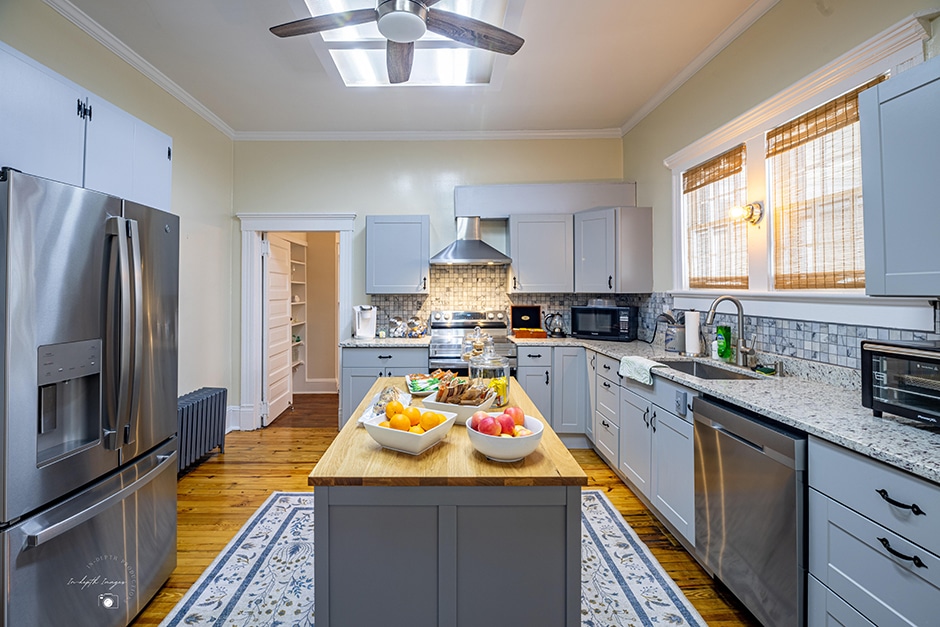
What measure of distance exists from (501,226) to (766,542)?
344 cm

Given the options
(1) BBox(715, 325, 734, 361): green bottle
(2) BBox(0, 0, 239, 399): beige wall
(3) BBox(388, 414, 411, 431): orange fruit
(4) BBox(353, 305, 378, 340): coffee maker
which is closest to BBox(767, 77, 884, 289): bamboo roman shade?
(1) BBox(715, 325, 734, 361): green bottle

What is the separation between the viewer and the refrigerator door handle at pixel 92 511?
52.9 inches

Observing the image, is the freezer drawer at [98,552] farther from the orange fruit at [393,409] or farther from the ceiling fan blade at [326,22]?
the ceiling fan blade at [326,22]

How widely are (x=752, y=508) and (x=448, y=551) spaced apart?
4.09 ft

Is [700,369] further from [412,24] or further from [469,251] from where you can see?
[412,24]

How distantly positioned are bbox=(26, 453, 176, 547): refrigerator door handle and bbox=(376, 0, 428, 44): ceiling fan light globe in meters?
2.25

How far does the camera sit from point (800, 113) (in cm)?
218

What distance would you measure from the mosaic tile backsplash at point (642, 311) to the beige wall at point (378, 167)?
0.72 m

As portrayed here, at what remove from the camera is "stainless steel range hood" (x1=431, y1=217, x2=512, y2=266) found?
3977mm

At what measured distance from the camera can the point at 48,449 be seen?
1.42 metres

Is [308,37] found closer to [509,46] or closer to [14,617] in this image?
[509,46]

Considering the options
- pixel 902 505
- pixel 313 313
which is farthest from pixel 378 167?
pixel 902 505

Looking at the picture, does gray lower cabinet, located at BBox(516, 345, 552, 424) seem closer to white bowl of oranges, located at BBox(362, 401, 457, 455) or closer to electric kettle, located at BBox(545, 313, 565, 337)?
electric kettle, located at BBox(545, 313, 565, 337)

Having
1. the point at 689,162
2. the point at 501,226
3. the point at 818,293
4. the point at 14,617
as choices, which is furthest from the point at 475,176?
the point at 14,617
